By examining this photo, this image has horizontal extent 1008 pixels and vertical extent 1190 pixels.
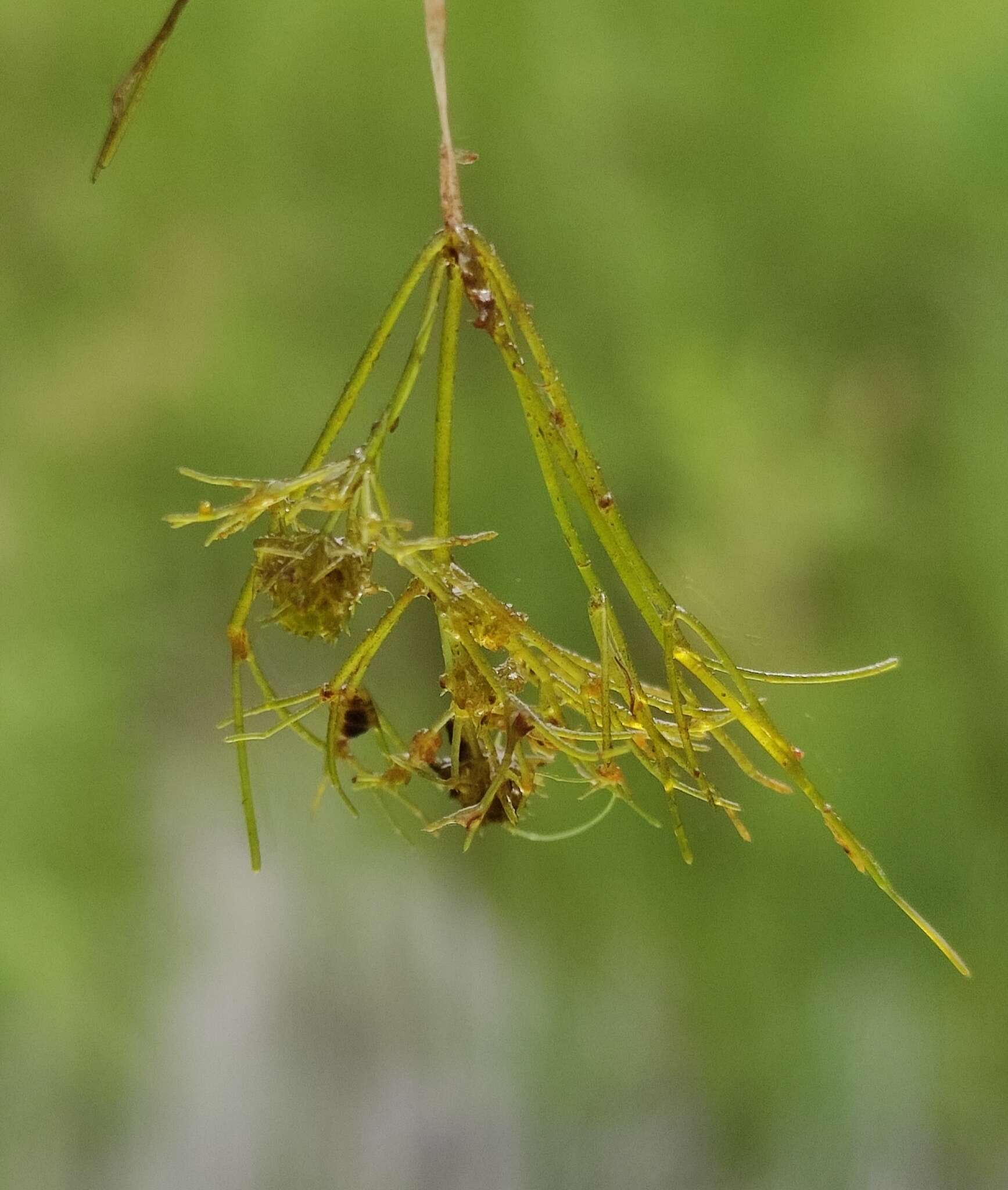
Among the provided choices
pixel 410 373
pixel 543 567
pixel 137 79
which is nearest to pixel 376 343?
pixel 410 373

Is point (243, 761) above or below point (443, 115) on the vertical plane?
below

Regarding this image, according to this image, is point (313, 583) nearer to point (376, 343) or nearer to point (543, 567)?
point (376, 343)

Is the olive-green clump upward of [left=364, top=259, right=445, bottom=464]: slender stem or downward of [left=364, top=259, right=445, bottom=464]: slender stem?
downward

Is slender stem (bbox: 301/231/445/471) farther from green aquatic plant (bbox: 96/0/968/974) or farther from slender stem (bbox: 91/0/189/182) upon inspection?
slender stem (bbox: 91/0/189/182)

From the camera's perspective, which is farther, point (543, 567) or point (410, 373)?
point (543, 567)

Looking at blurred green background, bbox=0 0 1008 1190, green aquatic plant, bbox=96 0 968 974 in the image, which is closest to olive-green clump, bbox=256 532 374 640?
green aquatic plant, bbox=96 0 968 974

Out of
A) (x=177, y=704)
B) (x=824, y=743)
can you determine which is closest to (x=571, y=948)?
(x=824, y=743)
